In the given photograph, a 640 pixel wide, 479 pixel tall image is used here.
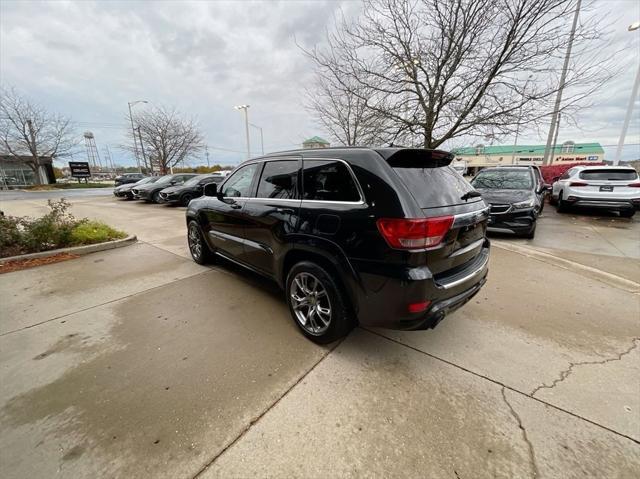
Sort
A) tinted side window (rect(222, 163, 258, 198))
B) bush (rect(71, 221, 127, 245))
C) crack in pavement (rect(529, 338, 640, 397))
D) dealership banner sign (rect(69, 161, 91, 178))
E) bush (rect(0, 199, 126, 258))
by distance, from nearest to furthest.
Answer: crack in pavement (rect(529, 338, 640, 397)) → tinted side window (rect(222, 163, 258, 198)) → bush (rect(0, 199, 126, 258)) → bush (rect(71, 221, 127, 245)) → dealership banner sign (rect(69, 161, 91, 178))

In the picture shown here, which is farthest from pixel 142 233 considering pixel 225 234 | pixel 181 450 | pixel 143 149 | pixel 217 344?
pixel 143 149

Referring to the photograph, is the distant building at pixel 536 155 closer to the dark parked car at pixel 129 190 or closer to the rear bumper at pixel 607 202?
the rear bumper at pixel 607 202

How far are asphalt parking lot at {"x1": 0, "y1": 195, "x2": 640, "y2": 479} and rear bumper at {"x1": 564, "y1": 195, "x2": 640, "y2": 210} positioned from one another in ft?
21.3

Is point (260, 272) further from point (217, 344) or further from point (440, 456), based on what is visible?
point (440, 456)

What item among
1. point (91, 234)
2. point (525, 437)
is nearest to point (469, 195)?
point (525, 437)

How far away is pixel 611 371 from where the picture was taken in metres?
2.23

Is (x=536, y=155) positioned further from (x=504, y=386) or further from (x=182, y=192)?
(x=504, y=386)

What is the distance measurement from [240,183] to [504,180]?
6.91 m

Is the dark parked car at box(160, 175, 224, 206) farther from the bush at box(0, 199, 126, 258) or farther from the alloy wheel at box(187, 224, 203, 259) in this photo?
the alloy wheel at box(187, 224, 203, 259)

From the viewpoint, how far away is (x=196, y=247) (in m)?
4.78

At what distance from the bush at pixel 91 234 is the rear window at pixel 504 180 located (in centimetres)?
897

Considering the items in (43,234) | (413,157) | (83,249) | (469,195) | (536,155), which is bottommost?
(83,249)

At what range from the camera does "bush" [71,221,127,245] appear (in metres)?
5.64

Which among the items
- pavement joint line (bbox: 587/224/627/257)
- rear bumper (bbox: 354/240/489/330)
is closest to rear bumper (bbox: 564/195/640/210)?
pavement joint line (bbox: 587/224/627/257)
